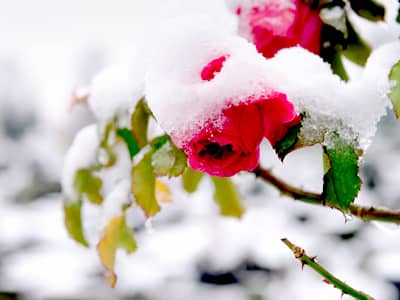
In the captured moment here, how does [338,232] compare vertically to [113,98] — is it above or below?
below

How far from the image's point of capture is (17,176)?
3.93 metres

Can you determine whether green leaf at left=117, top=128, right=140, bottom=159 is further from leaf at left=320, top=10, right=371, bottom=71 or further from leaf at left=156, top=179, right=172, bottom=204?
leaf at left=320, top=10, right=371, bottom=71

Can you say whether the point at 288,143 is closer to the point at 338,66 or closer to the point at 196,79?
the point at 196,79

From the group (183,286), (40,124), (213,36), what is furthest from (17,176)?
(213,36)

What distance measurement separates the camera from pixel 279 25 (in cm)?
62

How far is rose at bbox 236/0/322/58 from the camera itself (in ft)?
2.04

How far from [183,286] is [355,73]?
2751mm

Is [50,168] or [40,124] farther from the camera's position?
[40,124]

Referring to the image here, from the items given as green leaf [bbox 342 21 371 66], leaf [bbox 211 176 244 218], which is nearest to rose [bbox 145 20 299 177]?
green leaf [bbox 342 21 371 66]

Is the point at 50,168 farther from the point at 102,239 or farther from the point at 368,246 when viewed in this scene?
the point at 102,239

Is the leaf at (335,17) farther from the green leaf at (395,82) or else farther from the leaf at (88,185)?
the leaf at (88,185)

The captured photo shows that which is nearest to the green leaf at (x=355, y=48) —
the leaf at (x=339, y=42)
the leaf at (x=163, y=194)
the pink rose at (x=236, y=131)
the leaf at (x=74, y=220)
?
the leaf at (x=339, y=42)

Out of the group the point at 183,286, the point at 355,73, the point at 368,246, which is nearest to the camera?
the point at 355,73

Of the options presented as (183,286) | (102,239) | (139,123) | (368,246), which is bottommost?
(183,286)
